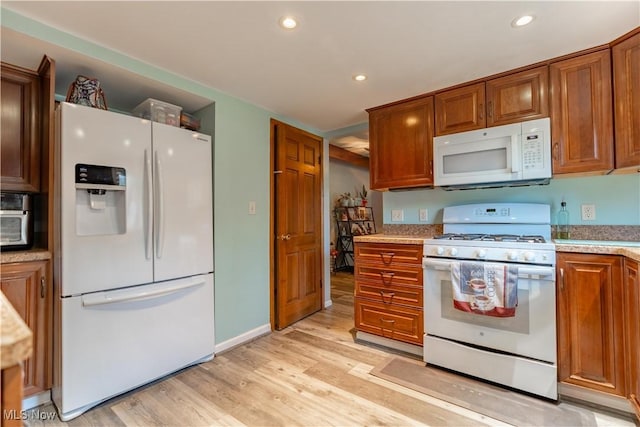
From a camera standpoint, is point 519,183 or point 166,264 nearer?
point 166,264

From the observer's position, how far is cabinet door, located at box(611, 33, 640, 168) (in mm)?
1755

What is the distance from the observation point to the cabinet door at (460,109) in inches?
91.3

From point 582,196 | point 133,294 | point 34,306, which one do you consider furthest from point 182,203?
point 582,196

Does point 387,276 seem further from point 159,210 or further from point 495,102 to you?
point 159,210

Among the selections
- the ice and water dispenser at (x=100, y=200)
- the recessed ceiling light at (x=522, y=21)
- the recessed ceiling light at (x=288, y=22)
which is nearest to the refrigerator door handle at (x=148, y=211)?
the ice and water dispenser at (x=100, y=200)

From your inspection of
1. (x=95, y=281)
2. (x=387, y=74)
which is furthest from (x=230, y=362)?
(x=387, y=74)

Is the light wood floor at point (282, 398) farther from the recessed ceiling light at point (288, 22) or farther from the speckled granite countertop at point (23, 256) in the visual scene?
the recessed ceiling light at point (288, 22)

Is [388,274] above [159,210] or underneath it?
underneath

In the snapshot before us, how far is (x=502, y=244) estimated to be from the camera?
1.94m

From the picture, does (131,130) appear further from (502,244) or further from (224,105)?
(502,244)

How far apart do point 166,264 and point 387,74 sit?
2.15 meters

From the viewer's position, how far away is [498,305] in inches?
73.6

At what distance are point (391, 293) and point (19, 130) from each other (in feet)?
9.44

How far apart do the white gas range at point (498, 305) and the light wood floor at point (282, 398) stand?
1.11 ft
